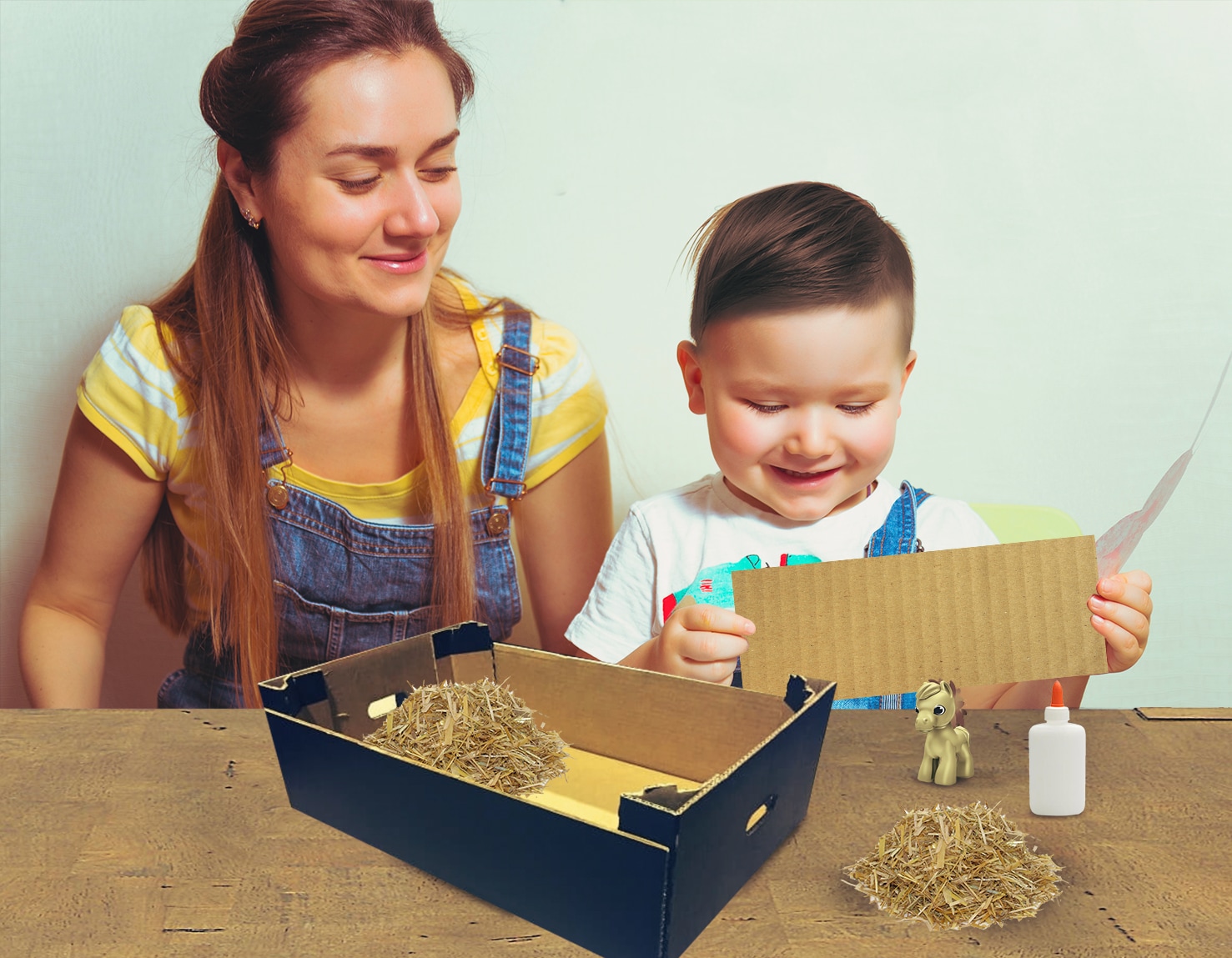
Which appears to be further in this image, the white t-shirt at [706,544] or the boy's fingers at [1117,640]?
the white t-shirt at [706,544]

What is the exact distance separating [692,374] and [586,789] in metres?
0.57

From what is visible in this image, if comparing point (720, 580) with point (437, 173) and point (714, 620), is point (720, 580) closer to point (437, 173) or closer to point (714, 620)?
point (714, 620)

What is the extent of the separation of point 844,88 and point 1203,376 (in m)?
0.84

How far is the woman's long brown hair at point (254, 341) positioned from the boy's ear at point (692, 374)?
18.1 inches

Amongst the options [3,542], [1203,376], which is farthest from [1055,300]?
[3,542]

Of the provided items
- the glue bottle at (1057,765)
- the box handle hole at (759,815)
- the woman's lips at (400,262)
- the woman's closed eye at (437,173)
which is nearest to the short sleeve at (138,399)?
the woman's lips at (400,262)

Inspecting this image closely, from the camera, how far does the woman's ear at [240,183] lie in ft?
4.97

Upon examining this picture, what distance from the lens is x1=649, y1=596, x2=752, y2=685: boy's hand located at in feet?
3.38

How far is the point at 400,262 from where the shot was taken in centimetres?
151

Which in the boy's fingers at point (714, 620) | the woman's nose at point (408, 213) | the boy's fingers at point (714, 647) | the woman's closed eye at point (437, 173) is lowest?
the boy's fingers at point (714, 647)

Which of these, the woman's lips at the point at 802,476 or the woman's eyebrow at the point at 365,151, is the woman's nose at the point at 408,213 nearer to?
the woman's eyebrow at the point at 365,151

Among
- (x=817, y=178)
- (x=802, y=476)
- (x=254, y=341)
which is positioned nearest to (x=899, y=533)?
(x=802, y=476)

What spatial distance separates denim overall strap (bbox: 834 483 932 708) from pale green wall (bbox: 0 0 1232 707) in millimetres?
574

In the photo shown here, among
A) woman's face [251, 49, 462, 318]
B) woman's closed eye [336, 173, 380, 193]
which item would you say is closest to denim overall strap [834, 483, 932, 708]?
woman's face [251, 49, 462, 318]
